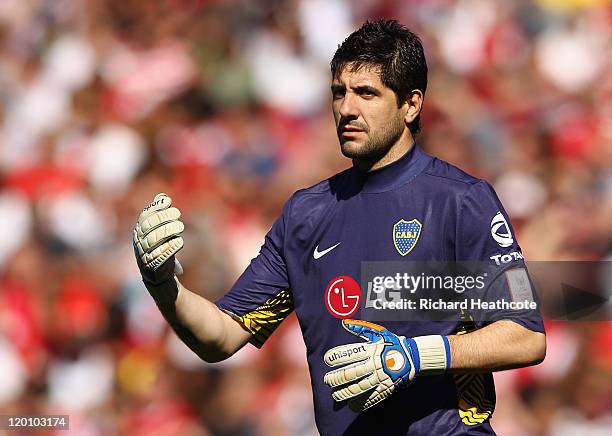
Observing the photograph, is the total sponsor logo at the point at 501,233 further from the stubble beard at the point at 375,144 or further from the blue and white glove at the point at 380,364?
the stubble beard at the point at 375,144

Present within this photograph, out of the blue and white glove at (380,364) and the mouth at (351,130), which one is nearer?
the blue and white glove at (380,364)

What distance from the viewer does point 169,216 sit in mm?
3328

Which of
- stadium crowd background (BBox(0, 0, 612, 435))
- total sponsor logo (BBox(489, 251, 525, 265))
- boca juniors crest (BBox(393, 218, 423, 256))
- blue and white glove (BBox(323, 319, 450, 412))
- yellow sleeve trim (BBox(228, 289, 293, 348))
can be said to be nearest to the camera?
blue and white glove (BBox(323, 319, 450, 412))

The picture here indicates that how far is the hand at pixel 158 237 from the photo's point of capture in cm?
330

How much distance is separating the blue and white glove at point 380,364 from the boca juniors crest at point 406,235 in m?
0.36

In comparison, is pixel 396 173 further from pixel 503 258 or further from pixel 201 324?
→ pixel 201 324

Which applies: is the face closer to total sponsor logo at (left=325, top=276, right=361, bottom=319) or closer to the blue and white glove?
total sponsor logo at (left=325, top=276, right=361, bottom=319)

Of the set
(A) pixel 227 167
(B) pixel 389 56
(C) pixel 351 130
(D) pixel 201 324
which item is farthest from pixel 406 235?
(A) pixel 227 167

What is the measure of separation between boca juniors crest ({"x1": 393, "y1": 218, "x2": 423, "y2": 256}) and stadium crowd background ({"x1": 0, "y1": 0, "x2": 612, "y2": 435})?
275cm

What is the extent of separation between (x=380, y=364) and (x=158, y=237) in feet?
2.68

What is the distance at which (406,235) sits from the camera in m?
3.42

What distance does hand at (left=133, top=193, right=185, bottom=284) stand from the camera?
3.30 m

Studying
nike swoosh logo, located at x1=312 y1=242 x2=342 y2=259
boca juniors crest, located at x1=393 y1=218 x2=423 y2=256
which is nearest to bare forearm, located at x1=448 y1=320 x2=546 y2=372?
boca juniors crest, located at x1=393 y1=218 x2=423 y2=256

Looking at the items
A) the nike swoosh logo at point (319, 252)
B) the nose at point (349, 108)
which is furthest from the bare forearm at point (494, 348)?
Result: the nose at point (349, 108)
